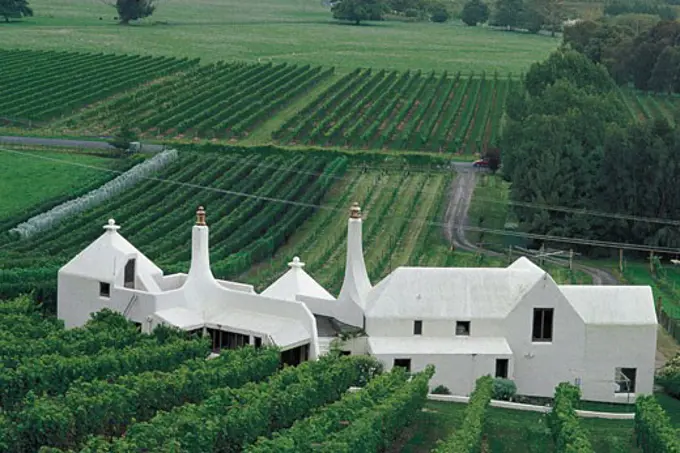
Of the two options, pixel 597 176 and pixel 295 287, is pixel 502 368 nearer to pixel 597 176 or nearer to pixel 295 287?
pixel 295 287

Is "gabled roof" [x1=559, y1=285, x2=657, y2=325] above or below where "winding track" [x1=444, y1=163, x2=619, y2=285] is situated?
above

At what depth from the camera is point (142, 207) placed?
7844 cm

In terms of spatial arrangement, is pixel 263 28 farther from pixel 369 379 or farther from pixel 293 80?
pixel 369 379

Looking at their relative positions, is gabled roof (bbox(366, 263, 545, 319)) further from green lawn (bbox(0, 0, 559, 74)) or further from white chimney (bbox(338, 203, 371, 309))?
green lawn (bbox(0, 0, 559, 74))

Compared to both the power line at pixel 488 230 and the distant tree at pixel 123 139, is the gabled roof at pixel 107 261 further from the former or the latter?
the distant tree at pixel 123 139

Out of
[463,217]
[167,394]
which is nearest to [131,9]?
[463,217]

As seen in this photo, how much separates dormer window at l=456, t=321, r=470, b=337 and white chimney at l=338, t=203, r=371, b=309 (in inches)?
127

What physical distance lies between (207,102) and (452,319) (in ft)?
220

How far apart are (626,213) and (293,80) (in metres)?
56.4

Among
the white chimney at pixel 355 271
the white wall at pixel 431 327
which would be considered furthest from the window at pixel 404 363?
the white chimney at pixel 355 271

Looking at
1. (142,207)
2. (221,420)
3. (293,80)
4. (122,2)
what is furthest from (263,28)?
(221,420)

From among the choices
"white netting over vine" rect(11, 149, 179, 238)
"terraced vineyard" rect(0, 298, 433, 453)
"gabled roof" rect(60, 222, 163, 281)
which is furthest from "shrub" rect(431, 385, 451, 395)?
"white netting over vine" rect(11, 149, 179, 238)

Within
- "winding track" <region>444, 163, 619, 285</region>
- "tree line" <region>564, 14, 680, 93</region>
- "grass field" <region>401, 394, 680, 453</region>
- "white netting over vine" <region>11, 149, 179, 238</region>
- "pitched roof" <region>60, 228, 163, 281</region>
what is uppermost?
"tree line" <region>564, 14, 680, 93</region>

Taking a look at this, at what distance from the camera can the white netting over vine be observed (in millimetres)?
74062
